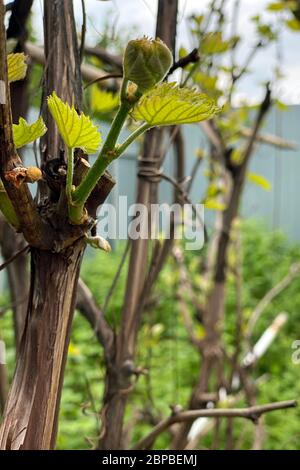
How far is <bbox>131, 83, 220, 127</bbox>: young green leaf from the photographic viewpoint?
0.25 m

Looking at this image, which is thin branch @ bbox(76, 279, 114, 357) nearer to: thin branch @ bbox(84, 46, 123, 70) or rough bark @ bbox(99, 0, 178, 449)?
rough bark @ bbox(99, 0, 178, 449)

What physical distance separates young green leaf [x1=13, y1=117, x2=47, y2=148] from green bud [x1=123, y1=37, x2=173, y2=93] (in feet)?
0.19

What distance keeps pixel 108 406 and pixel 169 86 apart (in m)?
0.43

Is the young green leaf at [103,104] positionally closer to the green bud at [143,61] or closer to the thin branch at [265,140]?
the green bud at [143,61]

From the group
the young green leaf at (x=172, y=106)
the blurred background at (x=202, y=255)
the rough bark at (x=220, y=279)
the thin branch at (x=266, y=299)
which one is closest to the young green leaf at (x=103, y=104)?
the blurred background at (x=202, y=255)

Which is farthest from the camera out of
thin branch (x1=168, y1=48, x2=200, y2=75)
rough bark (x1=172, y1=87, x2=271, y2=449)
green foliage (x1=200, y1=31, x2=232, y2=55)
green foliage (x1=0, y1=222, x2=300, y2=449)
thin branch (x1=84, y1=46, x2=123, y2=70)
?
green foliage (x1=0, y1=222, x2=300, y2=449)

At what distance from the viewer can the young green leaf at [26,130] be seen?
0.28 metres

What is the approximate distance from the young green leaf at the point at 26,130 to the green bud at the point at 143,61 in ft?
0.19

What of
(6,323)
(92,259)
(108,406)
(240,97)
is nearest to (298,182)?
(92,259)

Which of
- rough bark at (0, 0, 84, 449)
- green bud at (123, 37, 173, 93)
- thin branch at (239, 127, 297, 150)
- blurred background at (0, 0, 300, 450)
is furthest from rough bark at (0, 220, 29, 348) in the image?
thin branch at (239, 127, 297, 150)

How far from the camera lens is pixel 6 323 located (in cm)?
253

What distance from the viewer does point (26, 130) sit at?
11.1 inches

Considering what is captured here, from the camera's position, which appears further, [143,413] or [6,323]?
[6,323]
